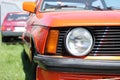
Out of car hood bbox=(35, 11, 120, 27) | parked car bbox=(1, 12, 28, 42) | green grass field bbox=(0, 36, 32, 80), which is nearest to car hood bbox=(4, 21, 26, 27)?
parked car bbox=(1, 12, 28, 42)

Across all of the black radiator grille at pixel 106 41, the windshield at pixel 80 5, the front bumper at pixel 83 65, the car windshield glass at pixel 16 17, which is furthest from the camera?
the car windshield glass at pixel 16 17

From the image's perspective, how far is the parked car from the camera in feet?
41.3

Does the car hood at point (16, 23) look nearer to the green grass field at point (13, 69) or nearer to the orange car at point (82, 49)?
the green grass field at point (13, 69)

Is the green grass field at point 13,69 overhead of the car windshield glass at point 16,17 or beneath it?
beneath

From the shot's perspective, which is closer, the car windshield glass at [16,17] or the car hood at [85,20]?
the car hood at [85,20]

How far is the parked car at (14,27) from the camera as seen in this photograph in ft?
41.3

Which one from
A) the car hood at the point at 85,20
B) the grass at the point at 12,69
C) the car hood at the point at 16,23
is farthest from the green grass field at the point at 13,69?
the car hood at the point at 16,23

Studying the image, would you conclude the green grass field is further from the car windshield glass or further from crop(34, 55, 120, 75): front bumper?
the car windshield glass

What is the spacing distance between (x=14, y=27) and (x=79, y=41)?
377 inches

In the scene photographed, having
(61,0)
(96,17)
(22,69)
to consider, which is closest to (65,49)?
(96,17)

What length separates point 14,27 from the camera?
12695mm

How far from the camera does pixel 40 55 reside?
3.47 meters

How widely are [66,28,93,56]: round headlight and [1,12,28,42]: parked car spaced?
30.3 ft

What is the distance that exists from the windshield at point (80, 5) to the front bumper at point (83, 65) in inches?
51.2
